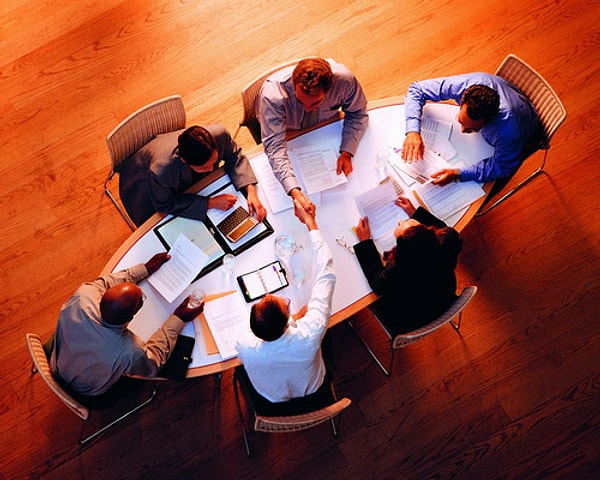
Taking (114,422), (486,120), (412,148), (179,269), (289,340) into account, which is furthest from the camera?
(114,422)

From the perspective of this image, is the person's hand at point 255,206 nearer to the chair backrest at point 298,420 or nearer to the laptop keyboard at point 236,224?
the laptop keyboard at point 236,224

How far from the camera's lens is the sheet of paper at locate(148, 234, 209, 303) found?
254 centimetres

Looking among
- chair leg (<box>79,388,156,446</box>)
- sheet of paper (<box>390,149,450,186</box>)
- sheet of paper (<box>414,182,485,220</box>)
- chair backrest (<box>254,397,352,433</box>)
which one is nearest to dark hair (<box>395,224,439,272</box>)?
sheet of paper (<box>414,182,485,220</box>)

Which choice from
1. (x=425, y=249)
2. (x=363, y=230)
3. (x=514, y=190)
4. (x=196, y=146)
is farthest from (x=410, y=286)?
(x=514, y=190)

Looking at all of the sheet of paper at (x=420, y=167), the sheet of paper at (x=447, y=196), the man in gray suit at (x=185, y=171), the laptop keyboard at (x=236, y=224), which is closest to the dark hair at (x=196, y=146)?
the man in gray suit at (x=185, y=171)

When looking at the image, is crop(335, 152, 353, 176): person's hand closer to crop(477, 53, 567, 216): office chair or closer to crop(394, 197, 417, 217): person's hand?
crop(394, 197, 417, 217): person's hand

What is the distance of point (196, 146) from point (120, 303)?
816mm

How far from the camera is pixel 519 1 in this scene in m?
4.04

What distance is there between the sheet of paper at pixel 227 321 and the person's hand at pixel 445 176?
1206 mm

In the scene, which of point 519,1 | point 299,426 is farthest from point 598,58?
point 299,426

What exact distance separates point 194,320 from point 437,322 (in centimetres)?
119

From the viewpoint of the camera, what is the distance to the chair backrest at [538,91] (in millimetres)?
2855

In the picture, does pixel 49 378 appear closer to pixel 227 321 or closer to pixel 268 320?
pixel 227 321

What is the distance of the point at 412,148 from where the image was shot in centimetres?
279
